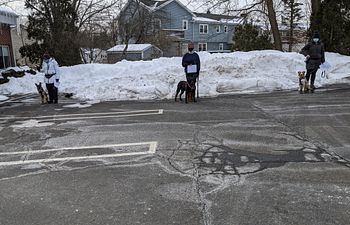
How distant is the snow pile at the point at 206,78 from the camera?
14.9m

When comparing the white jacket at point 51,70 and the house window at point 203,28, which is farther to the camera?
the house window at point 203,28

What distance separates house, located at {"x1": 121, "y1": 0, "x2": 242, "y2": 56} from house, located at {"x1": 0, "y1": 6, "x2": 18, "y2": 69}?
21.4m

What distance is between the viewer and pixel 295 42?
1617 inches

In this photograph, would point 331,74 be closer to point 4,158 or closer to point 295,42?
point 4,158

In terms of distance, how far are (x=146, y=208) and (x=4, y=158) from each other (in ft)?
11.5

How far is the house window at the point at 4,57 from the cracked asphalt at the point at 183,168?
16529 millimetres

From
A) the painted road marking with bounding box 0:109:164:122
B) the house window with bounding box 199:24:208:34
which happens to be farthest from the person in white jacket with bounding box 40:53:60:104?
the house window with bounding box 199:24:208:34

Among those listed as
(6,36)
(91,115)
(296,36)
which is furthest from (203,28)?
(91,115)

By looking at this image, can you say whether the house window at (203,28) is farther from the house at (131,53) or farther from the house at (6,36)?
the house at (6,36)

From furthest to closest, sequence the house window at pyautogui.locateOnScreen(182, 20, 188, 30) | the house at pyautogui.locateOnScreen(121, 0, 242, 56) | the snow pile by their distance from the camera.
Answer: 1. the house window at pyautogui.locateOnScreen(182, 20, 188, 30)
2. the house at pyautogui.locateOnScreen(121, 0, 242, 56)
3. the snow pile

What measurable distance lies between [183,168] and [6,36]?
24.2m

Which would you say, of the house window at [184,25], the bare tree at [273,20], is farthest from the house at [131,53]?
the bare tree at [273,20]

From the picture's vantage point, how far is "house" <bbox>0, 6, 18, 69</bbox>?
80.8 ft

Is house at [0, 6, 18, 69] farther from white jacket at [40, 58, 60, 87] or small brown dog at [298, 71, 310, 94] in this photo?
small brown dog at [298, 71, 310, 94]
